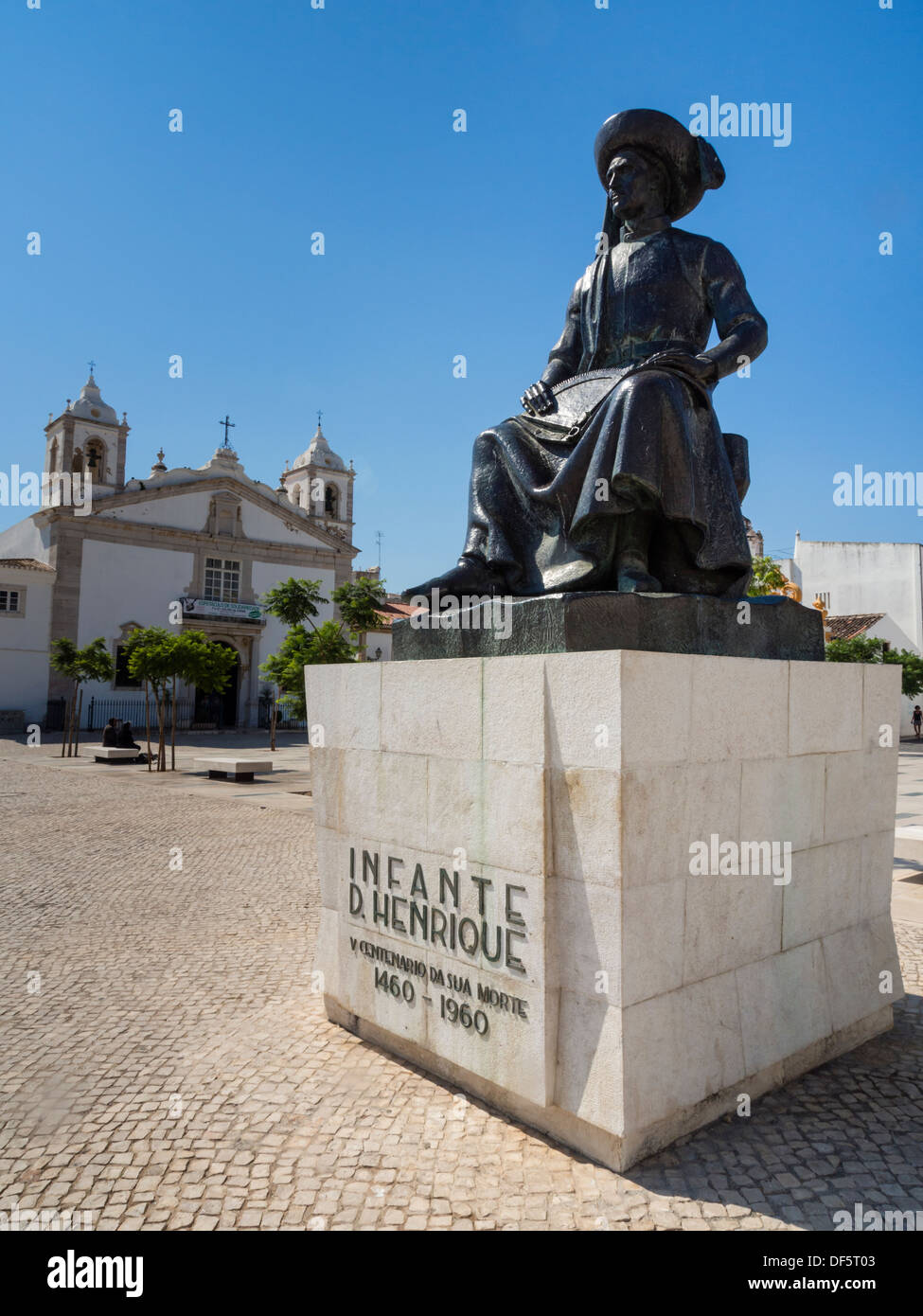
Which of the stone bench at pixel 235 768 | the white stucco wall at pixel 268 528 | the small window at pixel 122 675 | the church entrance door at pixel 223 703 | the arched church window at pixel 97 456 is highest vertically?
the arched church window at pixel 97 456

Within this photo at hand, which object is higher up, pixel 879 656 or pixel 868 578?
pixel 868 578

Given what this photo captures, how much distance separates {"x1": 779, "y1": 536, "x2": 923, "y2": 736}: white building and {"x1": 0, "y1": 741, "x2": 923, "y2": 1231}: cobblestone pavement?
3404 centimetres

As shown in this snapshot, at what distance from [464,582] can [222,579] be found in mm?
31814

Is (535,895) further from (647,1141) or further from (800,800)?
(800,800)

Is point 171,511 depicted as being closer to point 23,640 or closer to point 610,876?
point 23,640

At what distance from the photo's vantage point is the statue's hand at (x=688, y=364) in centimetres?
338

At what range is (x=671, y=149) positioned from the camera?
4.05 metres

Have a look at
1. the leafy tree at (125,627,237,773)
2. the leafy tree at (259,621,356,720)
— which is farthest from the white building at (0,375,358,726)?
the leafy tree at (259,621,356,720)

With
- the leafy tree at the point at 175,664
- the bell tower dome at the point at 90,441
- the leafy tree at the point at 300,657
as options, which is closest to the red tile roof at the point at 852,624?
the leafy tree at the point at 300,657

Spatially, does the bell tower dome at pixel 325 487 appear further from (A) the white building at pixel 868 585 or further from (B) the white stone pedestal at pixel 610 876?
(B) the white stone pedestal at pixel 610 876

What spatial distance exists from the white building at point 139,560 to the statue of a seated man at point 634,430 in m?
28.8

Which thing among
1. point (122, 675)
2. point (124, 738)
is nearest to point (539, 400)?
point (124, 738)

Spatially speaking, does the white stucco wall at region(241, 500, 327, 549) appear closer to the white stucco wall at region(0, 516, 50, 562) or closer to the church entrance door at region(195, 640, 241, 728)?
the church entrance door at region(195, 640, 241, 728)

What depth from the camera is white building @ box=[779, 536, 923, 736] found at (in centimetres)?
3572
